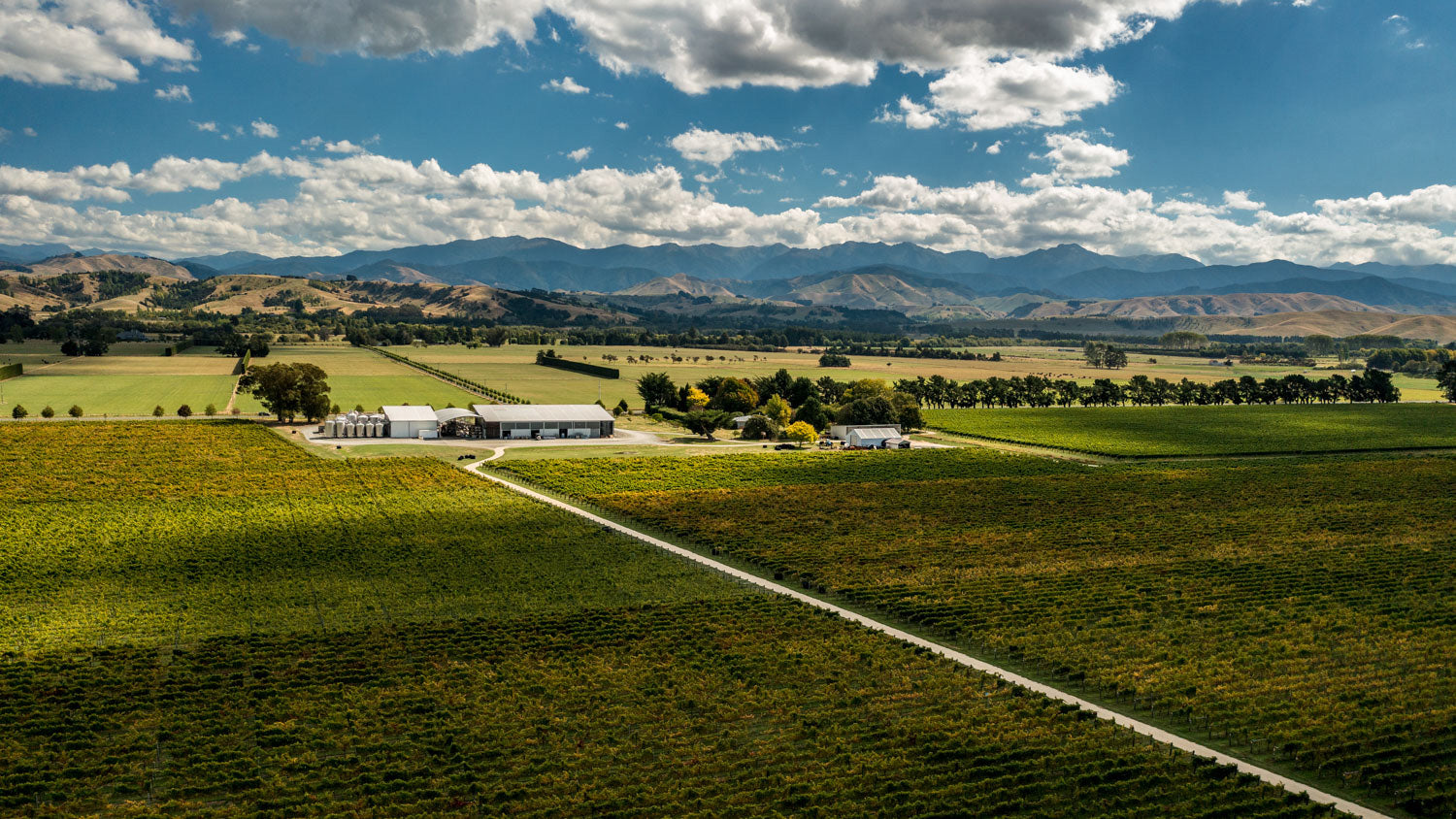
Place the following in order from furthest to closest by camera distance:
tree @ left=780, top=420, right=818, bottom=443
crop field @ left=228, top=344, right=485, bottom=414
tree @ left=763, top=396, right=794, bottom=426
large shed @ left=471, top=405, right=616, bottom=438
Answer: crop field @ left=228, top=344, right=485, bottom=414
tree @ left=763, top=396, right=794, bottom=426
tree @ left=780, top=420, right=818, bottom=443
large shed @ left=471, top=405, right=616, bottom=438

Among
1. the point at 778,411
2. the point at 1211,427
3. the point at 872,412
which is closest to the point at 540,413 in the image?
the point at 778,411

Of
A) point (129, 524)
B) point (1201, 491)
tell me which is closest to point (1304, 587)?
point (1201, 491)

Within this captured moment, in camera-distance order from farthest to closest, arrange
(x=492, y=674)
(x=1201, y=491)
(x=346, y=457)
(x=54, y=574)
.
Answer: (x=346, y=457) → (x=1201, y=491) → (x=54, y=574) → (x=492, y=674)

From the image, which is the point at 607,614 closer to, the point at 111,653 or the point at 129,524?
the point at 111,653

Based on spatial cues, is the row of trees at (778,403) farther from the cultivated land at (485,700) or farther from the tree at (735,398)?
the cultivated land at (485,700)

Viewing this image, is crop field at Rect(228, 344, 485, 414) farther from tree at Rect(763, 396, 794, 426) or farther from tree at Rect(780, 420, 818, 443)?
tree at Rect(780, 420, 818, 443)

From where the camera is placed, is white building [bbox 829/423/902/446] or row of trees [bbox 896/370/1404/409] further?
row of trees [bbox 896/370/1404/409]

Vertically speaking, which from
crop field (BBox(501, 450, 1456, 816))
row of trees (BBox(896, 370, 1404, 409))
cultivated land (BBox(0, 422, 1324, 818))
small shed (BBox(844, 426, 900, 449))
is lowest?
cultivated land (BBox(0, 422, 1324, 818))

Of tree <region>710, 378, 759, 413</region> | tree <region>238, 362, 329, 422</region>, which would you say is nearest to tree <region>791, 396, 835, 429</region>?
tree <region>710, 378, 759, 413</region>
